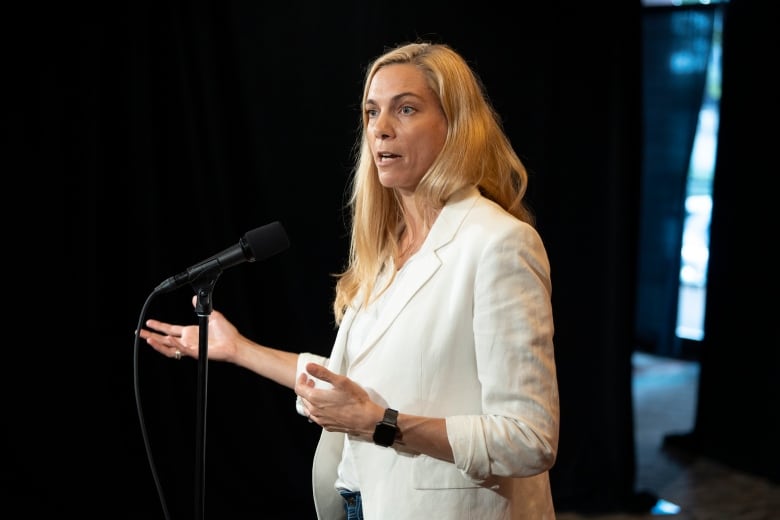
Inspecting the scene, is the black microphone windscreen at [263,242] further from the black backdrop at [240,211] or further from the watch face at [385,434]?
the black backdrop at [240,211]

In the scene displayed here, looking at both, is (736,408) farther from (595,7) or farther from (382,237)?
(382,237)

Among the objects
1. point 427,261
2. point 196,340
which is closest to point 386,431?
point 427,261

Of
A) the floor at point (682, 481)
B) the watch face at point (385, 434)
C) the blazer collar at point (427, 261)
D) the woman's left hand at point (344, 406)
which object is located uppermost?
the blazer collar at point (427, 261)

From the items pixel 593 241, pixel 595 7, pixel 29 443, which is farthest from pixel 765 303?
pixel 29 443

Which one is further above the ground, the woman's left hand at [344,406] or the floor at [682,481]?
the woman's left hand at [344,406]

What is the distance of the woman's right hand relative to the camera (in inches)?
75.1

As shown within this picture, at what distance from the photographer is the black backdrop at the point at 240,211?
3316 millimetres

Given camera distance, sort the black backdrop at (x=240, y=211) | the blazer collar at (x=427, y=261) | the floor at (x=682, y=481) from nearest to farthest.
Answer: the blazer collar at (x=427, y=261)
the black backdrop at (x=240, y=211)
the floor at (x=682, y=481)

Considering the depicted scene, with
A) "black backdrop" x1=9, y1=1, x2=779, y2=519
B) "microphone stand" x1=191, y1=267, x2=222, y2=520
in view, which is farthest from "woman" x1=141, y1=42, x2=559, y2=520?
"black backdrop" x1=9, y1=1, x2=779, y2=519

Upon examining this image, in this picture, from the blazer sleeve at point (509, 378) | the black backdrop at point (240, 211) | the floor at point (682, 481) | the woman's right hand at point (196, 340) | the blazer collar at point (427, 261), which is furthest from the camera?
the floor at point (682, 481)

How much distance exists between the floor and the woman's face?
113 inches

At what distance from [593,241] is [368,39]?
1500 mm

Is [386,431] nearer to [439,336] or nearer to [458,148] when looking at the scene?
[439,336]

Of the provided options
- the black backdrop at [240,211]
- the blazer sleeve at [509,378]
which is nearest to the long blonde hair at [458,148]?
the blazer sleeve at [509,378]
